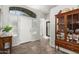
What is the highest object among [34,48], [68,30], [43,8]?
[43,8]

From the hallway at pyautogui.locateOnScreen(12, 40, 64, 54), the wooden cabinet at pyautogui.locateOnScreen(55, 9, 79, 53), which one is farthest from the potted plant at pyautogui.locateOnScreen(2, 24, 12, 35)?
the wooden cabinet at pyautogui.locateOnScreen(55, 9, 79, 53)

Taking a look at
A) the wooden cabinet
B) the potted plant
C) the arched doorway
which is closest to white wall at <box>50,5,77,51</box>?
the wooden cabinet

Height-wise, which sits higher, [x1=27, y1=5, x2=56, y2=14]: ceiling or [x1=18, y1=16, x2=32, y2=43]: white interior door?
[x1=27, y1=5, x2=56, y2=14]: ceiling

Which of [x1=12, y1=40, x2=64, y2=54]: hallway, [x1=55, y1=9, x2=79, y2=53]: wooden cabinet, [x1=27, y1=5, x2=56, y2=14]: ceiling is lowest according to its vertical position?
[x1=12, y1=40, x2=64, y2=54]: hallway

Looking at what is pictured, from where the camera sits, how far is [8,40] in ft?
6.68

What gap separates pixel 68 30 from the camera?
206 cm

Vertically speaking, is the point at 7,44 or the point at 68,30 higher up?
the point at 68,30

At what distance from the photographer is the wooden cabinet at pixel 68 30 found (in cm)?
200

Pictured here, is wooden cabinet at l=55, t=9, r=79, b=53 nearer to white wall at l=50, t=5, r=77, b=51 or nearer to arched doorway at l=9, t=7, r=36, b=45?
white wall at l=50, t=5, r=77, b=51

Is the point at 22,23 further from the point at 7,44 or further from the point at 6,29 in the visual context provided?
the point at 7,44

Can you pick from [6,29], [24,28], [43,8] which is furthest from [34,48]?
[43,8]

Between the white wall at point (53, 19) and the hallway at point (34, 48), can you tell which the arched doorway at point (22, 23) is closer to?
the hallway at point (34, 48)

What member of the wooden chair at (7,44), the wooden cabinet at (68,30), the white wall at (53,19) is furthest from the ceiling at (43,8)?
the wooden chair at (7,44)

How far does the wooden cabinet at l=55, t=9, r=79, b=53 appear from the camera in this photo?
1997mm
